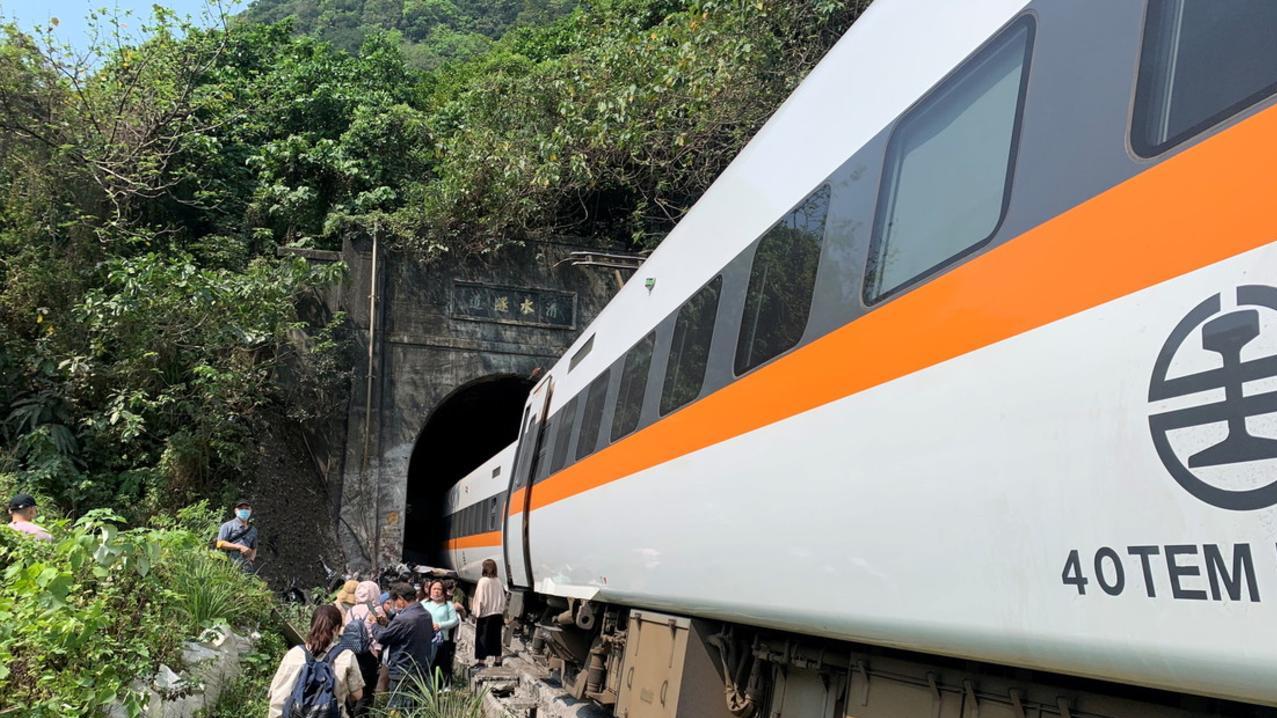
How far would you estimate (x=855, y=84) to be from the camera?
360 cm

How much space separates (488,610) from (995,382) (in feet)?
28.8

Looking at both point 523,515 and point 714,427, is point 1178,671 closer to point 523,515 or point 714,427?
point 714,427

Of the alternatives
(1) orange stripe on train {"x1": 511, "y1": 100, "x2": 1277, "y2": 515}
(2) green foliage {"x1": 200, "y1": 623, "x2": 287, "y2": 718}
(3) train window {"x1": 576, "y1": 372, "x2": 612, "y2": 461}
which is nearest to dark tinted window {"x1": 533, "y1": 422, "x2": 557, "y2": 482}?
(3) train window {"x1": 576, "y1": 372, "x2": 612, "y2": 461}

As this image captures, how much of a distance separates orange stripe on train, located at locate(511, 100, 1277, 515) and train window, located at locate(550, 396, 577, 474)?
4.58 meters

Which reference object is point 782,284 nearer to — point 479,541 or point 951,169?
point 951,169

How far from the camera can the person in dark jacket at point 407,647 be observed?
764 centimetres

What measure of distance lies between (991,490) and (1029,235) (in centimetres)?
63

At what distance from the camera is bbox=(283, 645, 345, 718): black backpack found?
5.51m

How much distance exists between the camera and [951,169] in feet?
9.30

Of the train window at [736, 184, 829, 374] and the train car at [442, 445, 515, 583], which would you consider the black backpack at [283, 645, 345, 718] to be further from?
the train car at [442, 445, 515, 583]

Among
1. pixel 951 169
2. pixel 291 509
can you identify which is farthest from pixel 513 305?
pixel 951 169

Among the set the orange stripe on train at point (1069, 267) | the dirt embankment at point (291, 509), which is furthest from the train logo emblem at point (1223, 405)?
the dirt embankment at point (291, 509)

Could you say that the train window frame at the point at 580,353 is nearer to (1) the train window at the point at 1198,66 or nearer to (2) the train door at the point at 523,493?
(2) the train door at the point at 523,493

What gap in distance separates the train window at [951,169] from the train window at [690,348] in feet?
5.46
